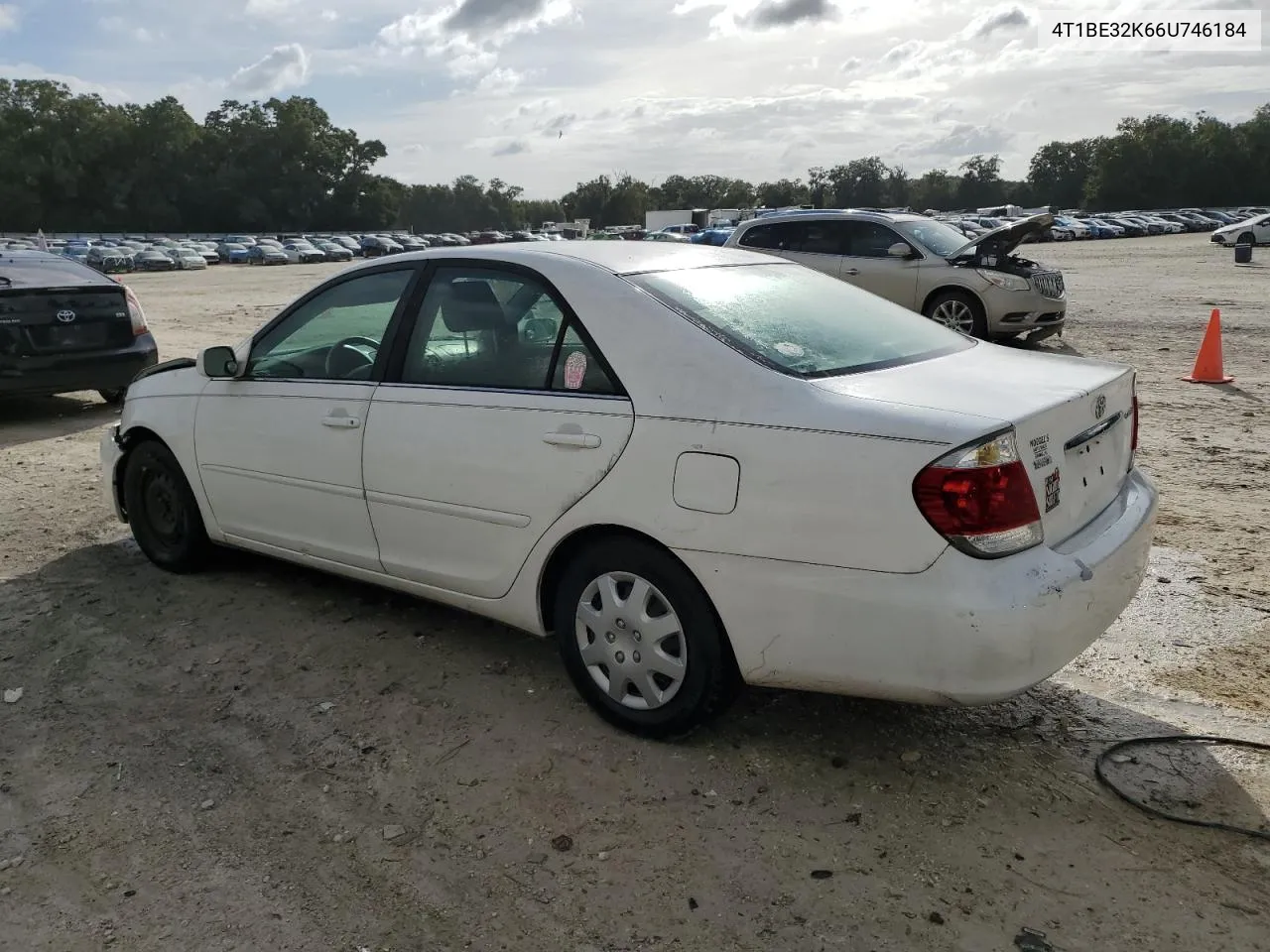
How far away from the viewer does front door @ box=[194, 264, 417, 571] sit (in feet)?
13.5

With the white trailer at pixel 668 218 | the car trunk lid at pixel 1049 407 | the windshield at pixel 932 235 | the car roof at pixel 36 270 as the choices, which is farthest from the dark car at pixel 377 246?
the car trunk lid at pixel 1049 407

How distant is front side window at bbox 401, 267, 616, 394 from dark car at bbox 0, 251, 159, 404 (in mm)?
6039

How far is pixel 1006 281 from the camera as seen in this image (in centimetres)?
1188

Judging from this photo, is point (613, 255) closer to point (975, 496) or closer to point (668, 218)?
point (975, 496)

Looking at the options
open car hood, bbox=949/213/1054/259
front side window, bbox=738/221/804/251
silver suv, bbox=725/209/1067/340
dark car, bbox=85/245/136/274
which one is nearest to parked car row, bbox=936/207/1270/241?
dark car, bbox=85/245/136/274

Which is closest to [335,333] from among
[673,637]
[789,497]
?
[673,637]

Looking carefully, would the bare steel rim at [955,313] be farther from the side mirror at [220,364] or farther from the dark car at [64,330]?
the side mirror at [220,364]

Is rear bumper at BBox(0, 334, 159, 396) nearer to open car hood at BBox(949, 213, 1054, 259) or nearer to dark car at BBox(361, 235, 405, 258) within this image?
open car hood at BBox(949, 213, 1054, 259)

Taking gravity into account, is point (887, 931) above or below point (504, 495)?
below

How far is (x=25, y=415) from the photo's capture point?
938 cm

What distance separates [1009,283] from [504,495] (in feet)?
32.3

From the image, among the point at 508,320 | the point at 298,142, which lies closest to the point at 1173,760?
the point at 508,320

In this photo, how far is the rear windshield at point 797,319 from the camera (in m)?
3.27

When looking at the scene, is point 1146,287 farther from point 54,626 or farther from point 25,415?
point 54,626
